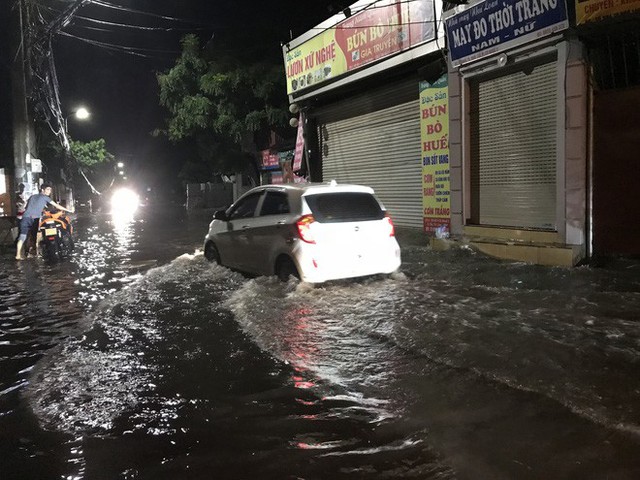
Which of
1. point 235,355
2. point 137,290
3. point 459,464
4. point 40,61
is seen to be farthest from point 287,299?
point 40,61

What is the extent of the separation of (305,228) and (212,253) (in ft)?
11.1

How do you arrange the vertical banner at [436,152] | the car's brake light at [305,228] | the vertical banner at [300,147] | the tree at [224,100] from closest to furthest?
the car's brake light at [305,228], the vertical banner at [436,152], the vertical banner at [300,147], the tree at [224,100]

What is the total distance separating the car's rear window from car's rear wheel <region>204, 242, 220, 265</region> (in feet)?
9.70

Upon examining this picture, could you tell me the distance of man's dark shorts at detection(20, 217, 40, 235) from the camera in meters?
12.1

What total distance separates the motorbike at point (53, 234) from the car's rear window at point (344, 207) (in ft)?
23.4

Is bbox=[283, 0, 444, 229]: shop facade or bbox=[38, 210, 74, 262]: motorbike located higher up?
bbox=[283, 0, 444, 229]: shop facade

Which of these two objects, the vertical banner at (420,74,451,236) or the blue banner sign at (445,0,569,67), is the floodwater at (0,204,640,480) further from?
the blue banner sign at (445,0,569,67)

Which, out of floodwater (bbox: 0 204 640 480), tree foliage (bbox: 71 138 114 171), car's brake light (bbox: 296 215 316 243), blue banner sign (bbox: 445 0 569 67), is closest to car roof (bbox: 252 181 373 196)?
car's brake light (bbox: 296 215 316 243)

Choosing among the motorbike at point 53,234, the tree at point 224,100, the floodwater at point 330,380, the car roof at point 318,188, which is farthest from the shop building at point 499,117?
the motorbike at point 53,234

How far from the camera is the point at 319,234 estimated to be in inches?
285

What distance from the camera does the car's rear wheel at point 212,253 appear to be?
32.2ft

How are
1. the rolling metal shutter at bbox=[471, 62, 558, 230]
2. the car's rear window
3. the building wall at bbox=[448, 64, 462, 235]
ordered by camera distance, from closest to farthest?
the car's rear window → the rolling metal shutter at bbox=[471, 62, 558, 230] → the building wall at bbox=[448, 64, 462, 235]

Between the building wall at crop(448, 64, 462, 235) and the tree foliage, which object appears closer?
the building wall at crop(448, 64, 462, 235)

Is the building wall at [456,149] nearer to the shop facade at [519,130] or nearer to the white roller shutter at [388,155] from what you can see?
the shop facade at [519,130]
